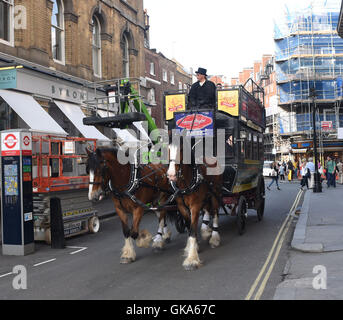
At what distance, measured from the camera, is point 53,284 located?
5.88m

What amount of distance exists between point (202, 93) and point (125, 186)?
305 cm

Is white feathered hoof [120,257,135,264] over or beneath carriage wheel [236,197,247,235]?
beneath

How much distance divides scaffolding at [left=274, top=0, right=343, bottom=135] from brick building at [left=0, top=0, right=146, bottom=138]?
26997 millimetres

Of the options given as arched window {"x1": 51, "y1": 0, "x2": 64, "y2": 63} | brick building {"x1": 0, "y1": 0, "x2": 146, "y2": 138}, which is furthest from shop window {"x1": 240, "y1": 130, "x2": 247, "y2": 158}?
arched window {"x1": 51, "y1": 0, "x2": 64, "y2": 63}

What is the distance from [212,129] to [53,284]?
437 cm

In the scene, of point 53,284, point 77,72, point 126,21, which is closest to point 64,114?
point 77,72

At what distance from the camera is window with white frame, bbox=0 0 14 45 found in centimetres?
1387

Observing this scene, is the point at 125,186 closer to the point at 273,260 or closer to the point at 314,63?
the point at 273,260

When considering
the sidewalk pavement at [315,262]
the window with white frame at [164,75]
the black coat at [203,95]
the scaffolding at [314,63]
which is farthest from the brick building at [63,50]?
the scaffolding at [314,63]

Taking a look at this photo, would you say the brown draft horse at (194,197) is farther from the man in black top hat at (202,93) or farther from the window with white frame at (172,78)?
the window with white frame at (172,78)

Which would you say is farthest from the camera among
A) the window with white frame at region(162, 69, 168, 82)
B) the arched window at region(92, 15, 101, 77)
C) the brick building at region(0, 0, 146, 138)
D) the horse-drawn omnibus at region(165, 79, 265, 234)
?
the window with white frame at region(162, 69, 168, 82)

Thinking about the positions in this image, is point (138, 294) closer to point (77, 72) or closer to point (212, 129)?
point (212, 129)

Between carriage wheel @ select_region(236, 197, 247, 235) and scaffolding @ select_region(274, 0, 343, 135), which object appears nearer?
carriage wheel @ select_region(236, 197, 247, 235)

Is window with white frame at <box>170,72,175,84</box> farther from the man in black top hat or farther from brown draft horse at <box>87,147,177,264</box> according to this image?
brown draft horse at <box>87,147,177,264</box>
